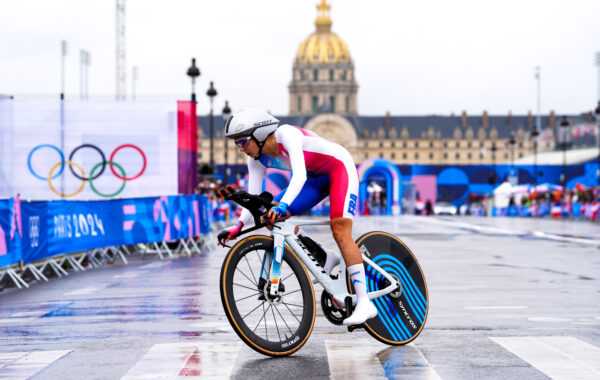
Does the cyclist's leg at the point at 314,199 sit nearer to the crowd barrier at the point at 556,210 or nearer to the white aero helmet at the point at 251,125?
the white aero helmet at the point at 251,125

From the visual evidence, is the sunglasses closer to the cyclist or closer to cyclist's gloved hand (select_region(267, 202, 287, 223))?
the cyclist

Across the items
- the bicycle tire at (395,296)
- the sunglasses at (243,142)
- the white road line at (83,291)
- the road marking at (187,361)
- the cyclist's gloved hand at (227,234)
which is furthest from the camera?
the white road line at (83,291)

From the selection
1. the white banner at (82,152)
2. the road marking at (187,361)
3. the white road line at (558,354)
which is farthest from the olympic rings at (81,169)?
the white road line at (558,354)

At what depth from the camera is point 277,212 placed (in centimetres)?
632

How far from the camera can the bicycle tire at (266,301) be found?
6312 mm

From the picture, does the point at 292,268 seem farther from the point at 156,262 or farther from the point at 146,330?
the point at 156,262

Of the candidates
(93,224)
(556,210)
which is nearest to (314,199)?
(93,224)

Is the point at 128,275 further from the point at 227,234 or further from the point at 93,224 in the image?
the point at 227,234

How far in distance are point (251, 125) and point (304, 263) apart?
3.22 feet

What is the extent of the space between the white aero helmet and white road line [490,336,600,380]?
7.37 feet

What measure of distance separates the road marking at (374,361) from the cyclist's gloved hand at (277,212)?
101cm

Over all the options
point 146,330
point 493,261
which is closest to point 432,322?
point 146,330

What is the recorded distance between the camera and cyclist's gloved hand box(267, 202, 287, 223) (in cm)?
627

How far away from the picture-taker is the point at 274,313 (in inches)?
257
